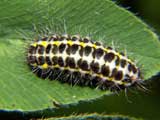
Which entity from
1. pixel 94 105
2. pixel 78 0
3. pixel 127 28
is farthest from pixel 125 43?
pixel 94 105

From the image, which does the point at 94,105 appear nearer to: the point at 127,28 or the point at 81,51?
the point at 81,51

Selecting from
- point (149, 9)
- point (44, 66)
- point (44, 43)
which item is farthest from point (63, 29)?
point (149, 9)

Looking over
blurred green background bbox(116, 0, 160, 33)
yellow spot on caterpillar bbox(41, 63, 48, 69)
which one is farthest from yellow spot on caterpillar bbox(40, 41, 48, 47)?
blurred green background bbox(116, 0, 160, 33)

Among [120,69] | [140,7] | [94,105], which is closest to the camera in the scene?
[120,69]

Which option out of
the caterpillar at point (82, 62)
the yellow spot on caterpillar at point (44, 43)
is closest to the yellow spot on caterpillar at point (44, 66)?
the caterpillar at point (82, 62)

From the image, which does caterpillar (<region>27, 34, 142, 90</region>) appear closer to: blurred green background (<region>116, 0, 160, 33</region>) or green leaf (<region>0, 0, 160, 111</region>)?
green leaf (<region>0, 0, 160, 111</region>)

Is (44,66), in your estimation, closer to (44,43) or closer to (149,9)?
(44,43)

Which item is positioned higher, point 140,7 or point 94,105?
point 140,7

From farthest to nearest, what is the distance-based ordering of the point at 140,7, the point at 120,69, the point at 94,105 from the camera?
the point at 140,7 < the point at 94,105 < the point at 120,69
